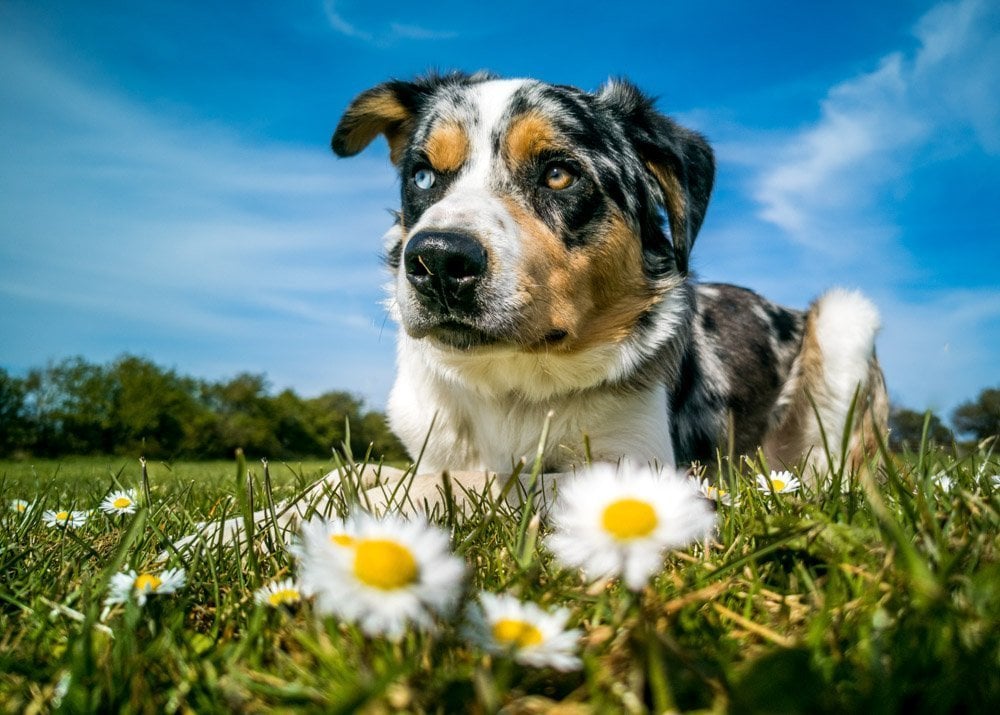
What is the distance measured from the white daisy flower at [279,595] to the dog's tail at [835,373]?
5042mm

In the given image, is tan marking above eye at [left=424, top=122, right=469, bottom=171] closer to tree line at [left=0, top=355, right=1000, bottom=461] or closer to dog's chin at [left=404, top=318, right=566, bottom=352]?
dog's chin at [left=404, top=318, right=566, bottom=352]

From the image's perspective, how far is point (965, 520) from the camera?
5.51 ft

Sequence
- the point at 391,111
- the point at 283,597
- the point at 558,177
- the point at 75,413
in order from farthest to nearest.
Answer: the point at 75,413 → the point at 391,111 → the point at 558,177 → the point at 283,597

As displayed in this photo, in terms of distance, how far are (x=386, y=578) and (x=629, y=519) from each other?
36 cm

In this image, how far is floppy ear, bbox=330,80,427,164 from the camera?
4734 millimetres

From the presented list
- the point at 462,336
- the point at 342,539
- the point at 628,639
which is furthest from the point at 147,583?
the point at 462,336

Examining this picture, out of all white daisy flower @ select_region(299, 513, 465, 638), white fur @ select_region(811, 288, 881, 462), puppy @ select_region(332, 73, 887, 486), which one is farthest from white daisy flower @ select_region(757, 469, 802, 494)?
white fur @ select_region(811, 288, 881, 462)

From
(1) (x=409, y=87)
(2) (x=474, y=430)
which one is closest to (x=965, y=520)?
(2) (x=474, y=430)

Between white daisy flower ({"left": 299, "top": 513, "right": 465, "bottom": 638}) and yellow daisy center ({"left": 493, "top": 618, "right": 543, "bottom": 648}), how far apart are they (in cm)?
10

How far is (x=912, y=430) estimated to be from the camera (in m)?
4.49

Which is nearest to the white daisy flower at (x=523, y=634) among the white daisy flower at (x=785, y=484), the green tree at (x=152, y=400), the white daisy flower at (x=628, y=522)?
the white daisy flower at (x=628, y=522)

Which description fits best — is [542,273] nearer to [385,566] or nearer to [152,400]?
[385,566]

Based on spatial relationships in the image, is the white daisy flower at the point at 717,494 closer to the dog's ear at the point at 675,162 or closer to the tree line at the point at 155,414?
the dog's ear at the point at 675,162

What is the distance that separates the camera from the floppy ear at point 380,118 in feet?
15.5
